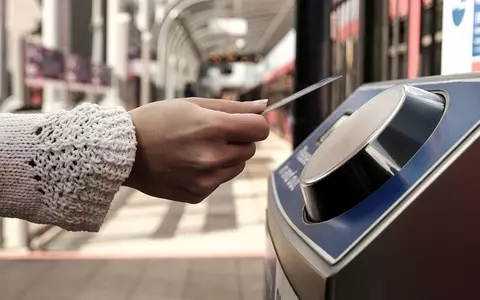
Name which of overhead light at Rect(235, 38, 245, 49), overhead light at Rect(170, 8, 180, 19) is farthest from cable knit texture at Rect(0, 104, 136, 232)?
overhead light at Rect(235, 38, 245, 49)

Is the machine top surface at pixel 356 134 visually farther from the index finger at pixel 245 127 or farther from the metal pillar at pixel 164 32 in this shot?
the metal pillar at pixel 164 32

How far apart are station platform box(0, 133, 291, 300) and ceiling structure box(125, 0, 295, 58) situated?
4.98 meters

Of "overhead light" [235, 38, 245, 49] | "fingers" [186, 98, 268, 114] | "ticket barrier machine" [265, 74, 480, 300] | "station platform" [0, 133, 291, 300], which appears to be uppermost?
"overhead light" [235, 38, 245, 49]

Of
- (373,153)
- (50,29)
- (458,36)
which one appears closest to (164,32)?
(50,29)

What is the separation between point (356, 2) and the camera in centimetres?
160

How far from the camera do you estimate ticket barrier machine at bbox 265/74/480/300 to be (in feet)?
1.72

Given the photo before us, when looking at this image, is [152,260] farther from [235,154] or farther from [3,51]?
[235,154]

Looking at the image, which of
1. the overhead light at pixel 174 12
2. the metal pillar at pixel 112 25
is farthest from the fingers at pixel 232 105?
the overhead light at pixel 174 12

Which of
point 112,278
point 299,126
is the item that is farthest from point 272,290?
point 112,278

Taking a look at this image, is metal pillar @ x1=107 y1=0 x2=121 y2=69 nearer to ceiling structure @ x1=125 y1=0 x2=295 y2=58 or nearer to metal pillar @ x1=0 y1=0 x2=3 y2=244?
ceiling structure @ x1=125 y1=0 x2=295 y2=58

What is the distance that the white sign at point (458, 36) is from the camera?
3.37 feet

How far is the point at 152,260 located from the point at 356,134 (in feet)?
7.93

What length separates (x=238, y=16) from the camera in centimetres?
1622

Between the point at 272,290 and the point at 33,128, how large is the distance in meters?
0.35
